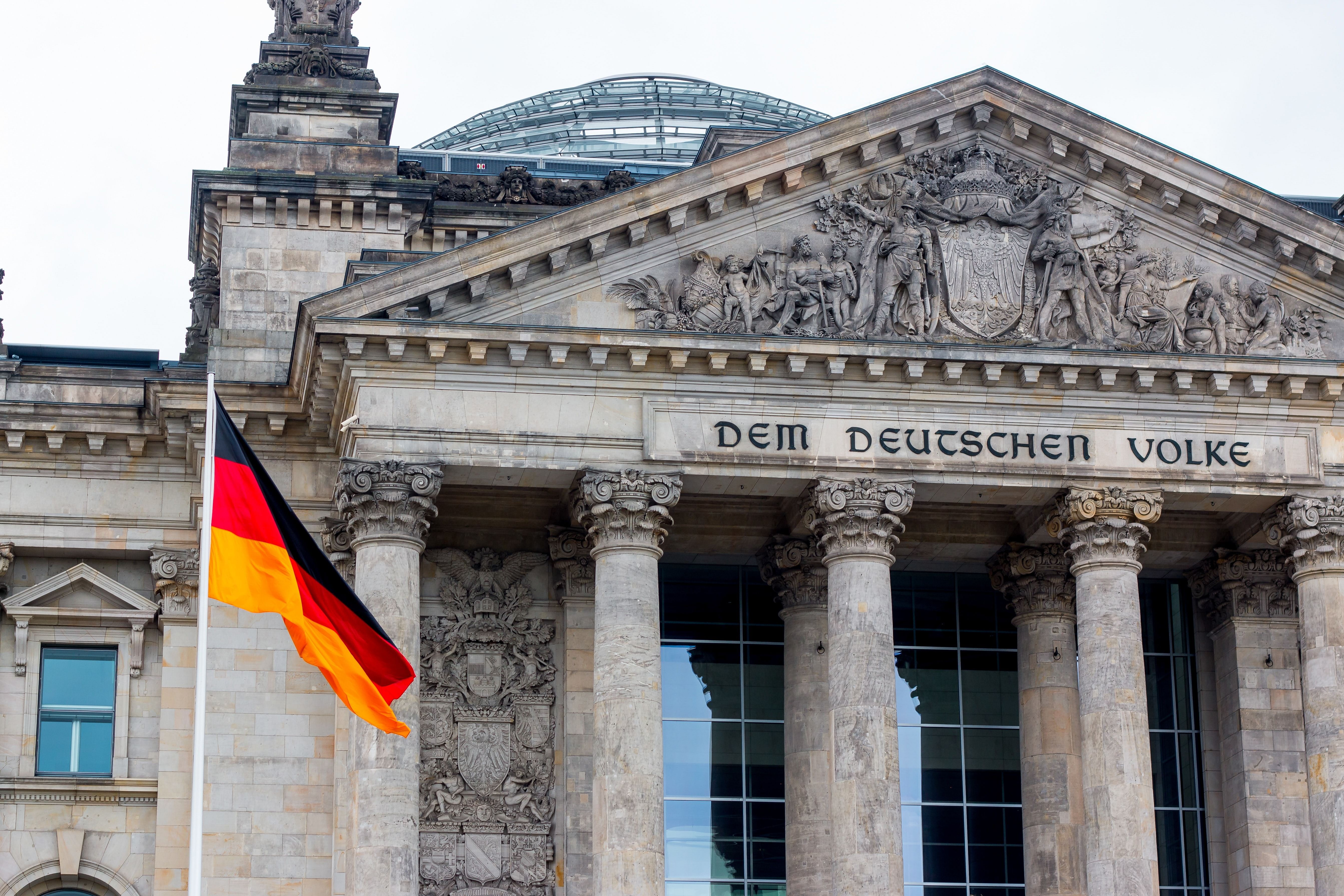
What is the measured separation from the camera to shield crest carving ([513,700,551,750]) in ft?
127

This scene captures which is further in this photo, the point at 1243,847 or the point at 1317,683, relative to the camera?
the point at 1243,847

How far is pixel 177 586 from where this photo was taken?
1534 inches

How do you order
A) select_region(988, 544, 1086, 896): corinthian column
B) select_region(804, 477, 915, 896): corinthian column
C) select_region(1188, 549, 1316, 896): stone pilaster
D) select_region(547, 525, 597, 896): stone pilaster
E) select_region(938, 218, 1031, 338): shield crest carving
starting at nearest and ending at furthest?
select_region(804, 477, 915, 896): corinthian column
select_region(938, 218, 1031, 338): shield crest carving
select_region(547, 525, 597, 896): stone pilaster
select_region(988, 544, 1086, 896): corinthian column
select_region(1188, 549, 1316, 896): stone pilaster

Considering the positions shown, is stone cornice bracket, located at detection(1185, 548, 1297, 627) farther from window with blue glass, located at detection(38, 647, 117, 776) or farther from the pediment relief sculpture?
window with blue glass, located at detection(38, 647, 117, 776)

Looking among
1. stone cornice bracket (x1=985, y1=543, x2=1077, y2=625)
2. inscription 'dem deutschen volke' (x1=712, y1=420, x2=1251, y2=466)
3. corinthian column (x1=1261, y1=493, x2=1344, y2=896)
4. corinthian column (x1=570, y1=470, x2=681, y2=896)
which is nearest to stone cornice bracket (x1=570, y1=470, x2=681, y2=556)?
corinthian column (x1=570, y1=470, x2=681, y2=896)

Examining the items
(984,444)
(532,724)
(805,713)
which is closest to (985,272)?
(984,444)

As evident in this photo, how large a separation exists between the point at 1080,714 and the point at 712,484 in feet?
23.6

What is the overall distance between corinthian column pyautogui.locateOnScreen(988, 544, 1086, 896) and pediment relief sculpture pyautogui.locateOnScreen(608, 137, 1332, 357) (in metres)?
4.64

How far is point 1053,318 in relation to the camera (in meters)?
38.0

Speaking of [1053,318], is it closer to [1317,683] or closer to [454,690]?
[1317,683]

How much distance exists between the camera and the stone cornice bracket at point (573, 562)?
128 ft

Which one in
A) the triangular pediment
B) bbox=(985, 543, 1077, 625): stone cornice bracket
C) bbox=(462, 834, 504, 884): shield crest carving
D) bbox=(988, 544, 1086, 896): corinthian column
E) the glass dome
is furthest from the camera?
the glass dome

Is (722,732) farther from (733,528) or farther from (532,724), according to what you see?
(532,724)

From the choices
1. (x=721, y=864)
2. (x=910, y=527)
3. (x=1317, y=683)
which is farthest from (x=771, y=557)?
(x=1317, y=683)
